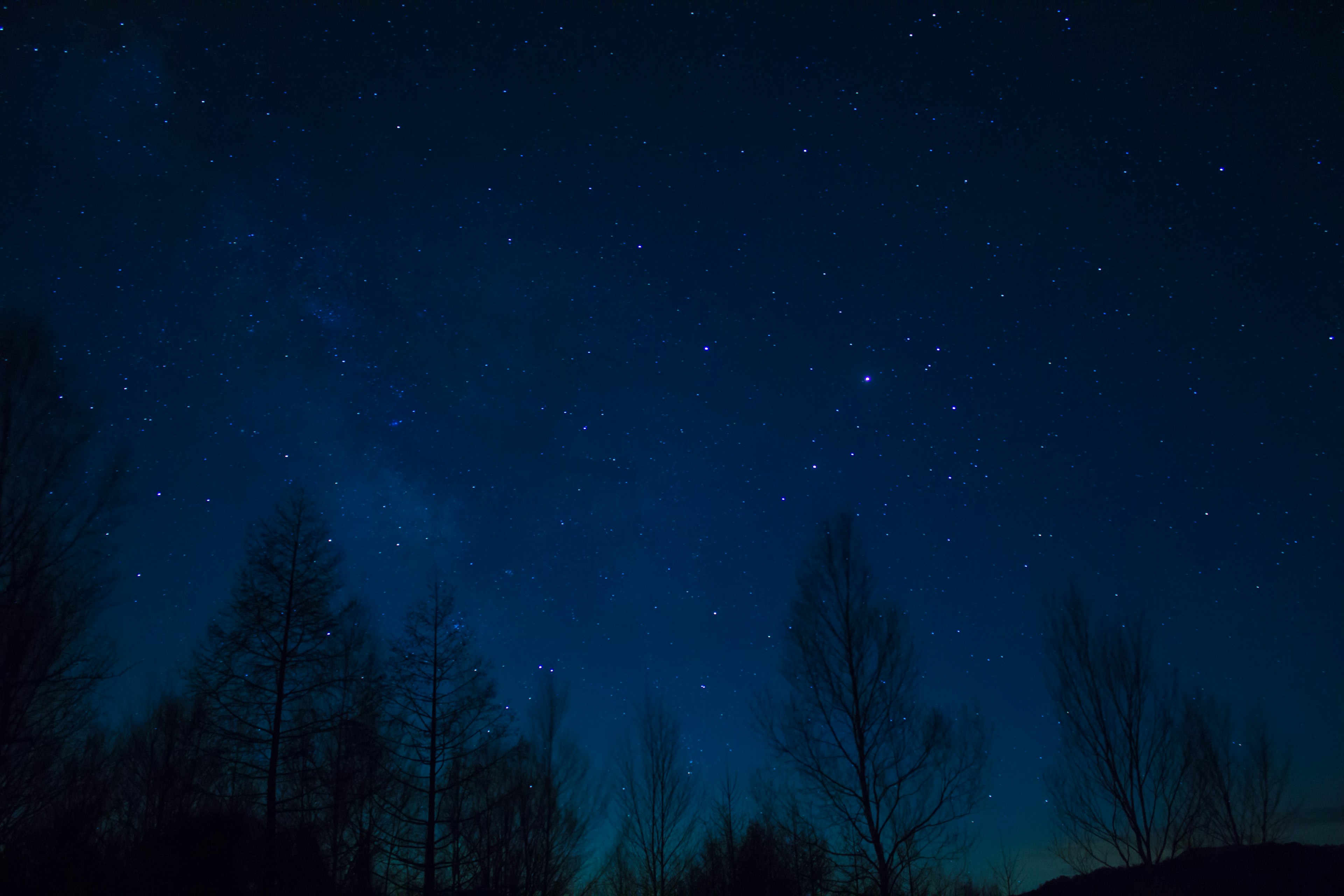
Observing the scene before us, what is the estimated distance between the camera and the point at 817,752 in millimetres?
14758

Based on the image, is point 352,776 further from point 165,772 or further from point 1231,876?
point 1231,876

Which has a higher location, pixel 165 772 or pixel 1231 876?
pixel 165 772

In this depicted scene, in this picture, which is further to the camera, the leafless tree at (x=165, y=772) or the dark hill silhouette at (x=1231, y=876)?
the dark hill silhouette at (x=1231, y=876)

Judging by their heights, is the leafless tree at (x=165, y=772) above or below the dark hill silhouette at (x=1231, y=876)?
above

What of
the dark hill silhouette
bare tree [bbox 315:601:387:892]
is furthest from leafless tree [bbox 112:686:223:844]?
the dark hill silhouette

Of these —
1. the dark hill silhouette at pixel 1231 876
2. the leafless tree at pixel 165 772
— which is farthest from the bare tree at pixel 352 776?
the dark hill silhouette at pixel 1231 876

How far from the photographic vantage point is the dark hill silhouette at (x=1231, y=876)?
57.3ft

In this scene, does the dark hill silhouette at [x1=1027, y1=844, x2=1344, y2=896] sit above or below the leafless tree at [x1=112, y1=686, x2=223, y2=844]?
below

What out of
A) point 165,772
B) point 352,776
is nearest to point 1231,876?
point 352,776

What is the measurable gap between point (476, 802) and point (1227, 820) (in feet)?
88.7

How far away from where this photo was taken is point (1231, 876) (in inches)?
735

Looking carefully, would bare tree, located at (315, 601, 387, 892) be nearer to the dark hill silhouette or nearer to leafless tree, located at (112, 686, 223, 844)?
leafless tree, located at (112, 686, 223, 844)

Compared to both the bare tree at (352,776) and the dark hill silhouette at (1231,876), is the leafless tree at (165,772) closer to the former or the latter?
the bare tree at (352,776)

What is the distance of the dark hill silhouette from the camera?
1747cm
